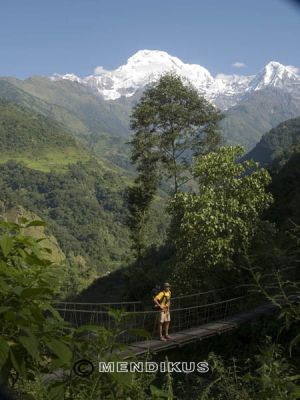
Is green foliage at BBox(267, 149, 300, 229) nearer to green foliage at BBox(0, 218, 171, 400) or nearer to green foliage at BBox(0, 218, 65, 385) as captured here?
green foliage at BBox(0, 218, 171, 400)

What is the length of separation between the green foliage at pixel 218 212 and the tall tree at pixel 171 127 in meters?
10.7

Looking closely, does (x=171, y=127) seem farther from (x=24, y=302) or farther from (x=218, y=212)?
(x=24, y=302)

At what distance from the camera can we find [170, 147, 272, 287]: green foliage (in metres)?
16.2

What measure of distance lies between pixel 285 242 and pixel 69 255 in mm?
154688

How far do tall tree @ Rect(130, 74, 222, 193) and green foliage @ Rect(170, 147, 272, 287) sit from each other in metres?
10.7

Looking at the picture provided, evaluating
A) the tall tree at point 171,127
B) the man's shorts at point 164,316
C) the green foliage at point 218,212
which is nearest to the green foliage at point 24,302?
the man's shorts at point 164,316

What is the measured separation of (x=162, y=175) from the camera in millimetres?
29438

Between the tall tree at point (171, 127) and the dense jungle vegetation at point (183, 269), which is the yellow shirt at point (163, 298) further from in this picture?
the tall tree at point (171, 127)

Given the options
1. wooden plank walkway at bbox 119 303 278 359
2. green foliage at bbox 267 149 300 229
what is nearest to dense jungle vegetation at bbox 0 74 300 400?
green foliage at bbox 267 149 300 229

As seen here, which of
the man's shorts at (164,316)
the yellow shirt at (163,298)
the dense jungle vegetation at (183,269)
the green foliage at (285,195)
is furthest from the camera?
the green foliage at (285,195)

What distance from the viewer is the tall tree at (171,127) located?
2847 cm

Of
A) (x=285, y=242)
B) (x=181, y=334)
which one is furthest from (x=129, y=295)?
(x=181, y=334)

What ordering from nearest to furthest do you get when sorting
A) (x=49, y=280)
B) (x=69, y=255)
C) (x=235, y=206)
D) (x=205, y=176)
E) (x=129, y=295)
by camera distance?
1. (x=49, y=280)
2. (x=235, y=206)
3. (x=205, y=176)
4. (x=129, y=295)
5. (x=69, y=255)

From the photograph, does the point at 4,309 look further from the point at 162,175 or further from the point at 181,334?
the point at 162,175
